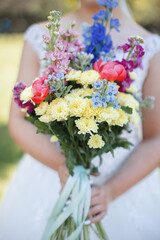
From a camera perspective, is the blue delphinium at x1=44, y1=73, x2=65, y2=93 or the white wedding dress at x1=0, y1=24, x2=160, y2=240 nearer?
the blue delphinium at x1=44, y1=73, x2=65, y2=93

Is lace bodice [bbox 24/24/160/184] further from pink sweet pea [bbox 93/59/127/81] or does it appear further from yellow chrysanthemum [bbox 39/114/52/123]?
yellow chrysanthemum [bbox 39/114/52/123]

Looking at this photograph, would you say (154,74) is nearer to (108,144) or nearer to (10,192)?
(108,144)

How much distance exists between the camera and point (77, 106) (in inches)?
43.8

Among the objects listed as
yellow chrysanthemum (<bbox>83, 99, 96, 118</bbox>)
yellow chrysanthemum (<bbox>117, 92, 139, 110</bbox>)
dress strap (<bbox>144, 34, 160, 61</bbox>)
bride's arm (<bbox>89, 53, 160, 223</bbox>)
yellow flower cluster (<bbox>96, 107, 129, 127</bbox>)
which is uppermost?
yellow chrysanthemum (<bbox>83, 99, 96, 118</bbox>)

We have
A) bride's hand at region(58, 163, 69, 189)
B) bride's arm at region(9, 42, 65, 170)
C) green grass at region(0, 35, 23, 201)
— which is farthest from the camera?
green grass at region(0, 35, 23, 201)

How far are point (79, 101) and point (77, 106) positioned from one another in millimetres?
20

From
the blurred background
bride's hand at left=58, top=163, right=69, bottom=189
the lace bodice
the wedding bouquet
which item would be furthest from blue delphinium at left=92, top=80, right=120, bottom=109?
the blurred background

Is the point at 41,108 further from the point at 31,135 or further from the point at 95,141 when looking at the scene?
the point at 31,135

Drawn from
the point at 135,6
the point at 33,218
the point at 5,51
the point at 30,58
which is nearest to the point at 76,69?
the point at 30,58

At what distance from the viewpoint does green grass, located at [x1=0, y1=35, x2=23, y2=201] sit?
3906 millimetres

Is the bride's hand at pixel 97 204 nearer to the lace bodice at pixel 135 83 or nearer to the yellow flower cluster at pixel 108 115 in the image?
the lace bodice at pixel 135 83

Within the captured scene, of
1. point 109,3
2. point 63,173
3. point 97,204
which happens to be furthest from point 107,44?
point 97,204

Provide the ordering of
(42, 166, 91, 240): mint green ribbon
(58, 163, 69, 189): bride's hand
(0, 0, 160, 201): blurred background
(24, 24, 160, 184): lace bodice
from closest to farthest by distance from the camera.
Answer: (42, 166, 91, 240): mint green ribbon → (58, 163, 69, 189): bride's hand → (24, 24, 160, 184): lace bodice → (0, 0, 160, 201): blurred background

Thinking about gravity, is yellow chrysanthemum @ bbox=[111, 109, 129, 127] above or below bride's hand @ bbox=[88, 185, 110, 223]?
above
